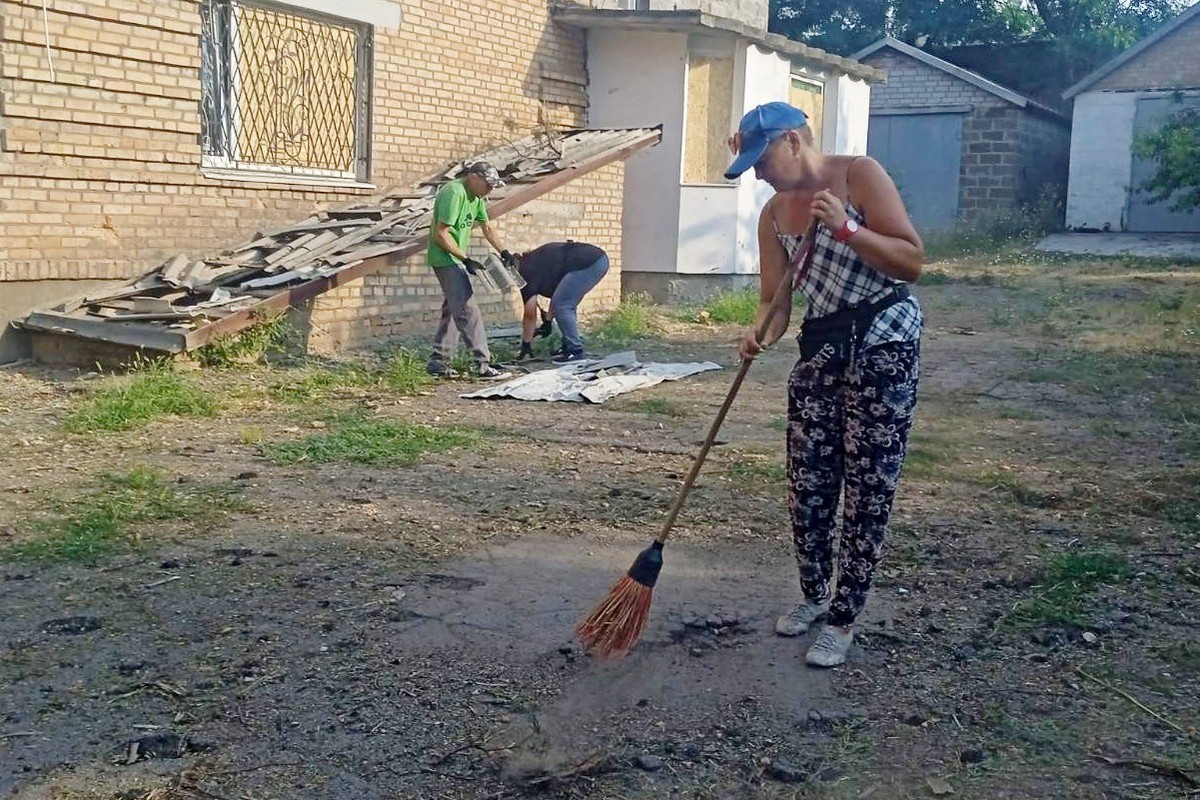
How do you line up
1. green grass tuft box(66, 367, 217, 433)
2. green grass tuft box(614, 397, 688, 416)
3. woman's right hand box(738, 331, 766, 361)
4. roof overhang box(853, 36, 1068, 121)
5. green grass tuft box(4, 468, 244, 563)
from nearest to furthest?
woman's right hand box(738, 331, 766, 361)
green grass tuft box(4, 468, 244, 563)
green grass tuft box(66, 367, 217, 433)
green grass tuft box(614, 397, 688, 416)
roof overhang box(853, 36, 1068, 121)

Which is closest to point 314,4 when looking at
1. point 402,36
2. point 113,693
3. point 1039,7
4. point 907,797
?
point 402,36

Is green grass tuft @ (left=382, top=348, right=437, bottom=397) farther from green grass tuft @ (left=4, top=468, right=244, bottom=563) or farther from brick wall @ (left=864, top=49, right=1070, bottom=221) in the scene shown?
brick wall @ (left=864, top=49, right=1070, bottom=221)

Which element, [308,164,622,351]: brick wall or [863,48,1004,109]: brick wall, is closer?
[308,164,622,351]: brick wall

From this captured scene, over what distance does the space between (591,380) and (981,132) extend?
17.5 meters

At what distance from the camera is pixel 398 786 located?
312 cm

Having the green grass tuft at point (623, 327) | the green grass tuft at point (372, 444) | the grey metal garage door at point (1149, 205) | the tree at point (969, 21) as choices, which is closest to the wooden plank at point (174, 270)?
the green grass tuft at point (372, 444)

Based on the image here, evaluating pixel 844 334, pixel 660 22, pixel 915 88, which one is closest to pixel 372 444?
pixel 844 334

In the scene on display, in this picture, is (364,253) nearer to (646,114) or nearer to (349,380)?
(349,380)

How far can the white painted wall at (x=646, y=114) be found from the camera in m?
14.1

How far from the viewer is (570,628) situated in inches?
166

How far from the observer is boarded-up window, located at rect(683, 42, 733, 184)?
46.9 feet

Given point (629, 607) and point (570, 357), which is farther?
point (570, 357)

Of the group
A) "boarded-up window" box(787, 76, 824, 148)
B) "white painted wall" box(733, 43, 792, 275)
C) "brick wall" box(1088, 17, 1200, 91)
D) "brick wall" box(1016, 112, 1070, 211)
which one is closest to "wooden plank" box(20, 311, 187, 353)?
"white painted wall" box(733, 43, 792, 275)

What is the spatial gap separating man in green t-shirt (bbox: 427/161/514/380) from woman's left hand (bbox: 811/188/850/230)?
5732mm
